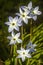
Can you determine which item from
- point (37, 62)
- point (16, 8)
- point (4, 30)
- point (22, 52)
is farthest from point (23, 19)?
point (16, 8)

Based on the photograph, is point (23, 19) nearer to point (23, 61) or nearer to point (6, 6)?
point (23, 61)

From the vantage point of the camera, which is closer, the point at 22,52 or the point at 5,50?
the point at 22,52

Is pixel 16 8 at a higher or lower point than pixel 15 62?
higher

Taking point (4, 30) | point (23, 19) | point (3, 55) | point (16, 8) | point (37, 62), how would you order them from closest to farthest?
point (23, 19), point (37, 62), point (3, 55), point (4, 30), point (16, 8)

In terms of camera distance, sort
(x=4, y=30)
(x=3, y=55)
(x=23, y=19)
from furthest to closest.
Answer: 1. (x=4, y=30)
2. (x=3, y=55)
3. (x=23, y=19)

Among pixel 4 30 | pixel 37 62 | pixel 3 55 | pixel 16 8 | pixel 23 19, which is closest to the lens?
pixel 23 19

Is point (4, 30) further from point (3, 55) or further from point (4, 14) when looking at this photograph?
point (4, 14)

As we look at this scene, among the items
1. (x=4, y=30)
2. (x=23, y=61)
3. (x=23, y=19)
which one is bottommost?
(x=23, y=61)

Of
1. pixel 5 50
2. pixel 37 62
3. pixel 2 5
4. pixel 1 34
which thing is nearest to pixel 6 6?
pixel 2 5

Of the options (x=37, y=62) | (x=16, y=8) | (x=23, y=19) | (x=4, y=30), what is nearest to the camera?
(x=23, y=19)
